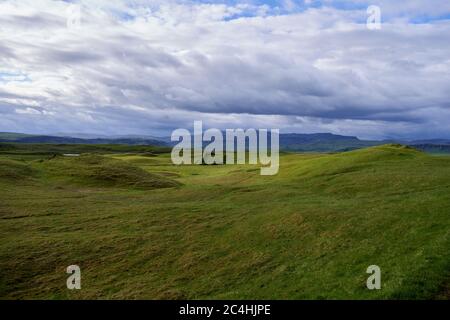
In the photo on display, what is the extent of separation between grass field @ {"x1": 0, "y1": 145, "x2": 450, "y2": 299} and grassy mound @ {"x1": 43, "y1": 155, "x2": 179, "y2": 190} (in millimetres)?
12157

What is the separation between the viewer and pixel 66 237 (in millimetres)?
33656

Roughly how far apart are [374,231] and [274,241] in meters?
7.46

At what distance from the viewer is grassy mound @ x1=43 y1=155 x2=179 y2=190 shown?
6762 cm

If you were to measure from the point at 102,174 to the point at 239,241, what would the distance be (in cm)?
4443

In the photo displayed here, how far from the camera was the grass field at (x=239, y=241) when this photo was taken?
901 inches

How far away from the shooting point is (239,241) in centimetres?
3189

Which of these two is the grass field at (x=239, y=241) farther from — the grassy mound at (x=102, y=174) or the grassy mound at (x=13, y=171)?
the grassy mound at (x=102, y=174)

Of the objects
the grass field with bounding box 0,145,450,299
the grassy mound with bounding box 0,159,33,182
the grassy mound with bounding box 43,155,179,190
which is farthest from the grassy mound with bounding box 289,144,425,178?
the grassy mound with bounding box 0,159,33,182

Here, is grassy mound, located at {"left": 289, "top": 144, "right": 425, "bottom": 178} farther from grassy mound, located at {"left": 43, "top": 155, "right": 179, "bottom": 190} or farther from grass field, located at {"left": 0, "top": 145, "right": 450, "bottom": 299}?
grassy mound, located at {"left": 43, "top": 155, "right": 179, "bottom": 190}

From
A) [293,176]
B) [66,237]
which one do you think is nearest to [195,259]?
[66,237]

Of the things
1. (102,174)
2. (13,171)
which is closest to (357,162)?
(102,174)

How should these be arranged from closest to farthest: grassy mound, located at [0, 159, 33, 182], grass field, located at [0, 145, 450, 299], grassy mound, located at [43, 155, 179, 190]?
grass field, located at [0, 145, 450, 299] < grassy mound, located at [0, 159, 33, 182] < grassy mound, located at [43, 155, 179, 190]

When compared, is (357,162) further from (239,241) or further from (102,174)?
(102,174)
